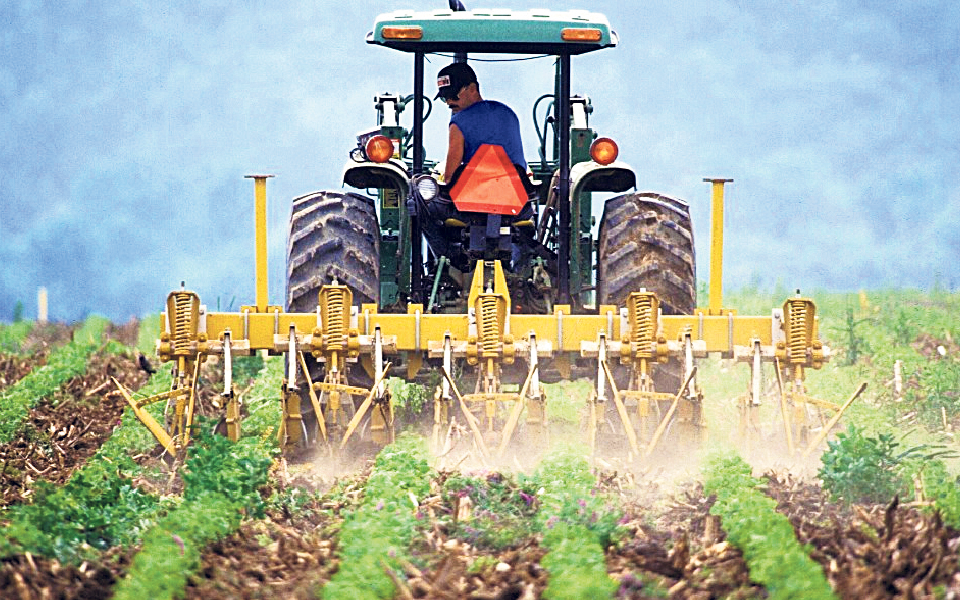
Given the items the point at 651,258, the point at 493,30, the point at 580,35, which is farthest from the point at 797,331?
the point at 493,30

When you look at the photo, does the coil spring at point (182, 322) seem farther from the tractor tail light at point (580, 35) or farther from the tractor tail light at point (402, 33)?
the tractor tail light at point (580, 35)

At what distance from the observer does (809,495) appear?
8422 mm

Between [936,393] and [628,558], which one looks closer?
[628,558]

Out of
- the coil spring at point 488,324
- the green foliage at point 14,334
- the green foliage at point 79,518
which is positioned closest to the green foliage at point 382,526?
the coil spring at point 488,324

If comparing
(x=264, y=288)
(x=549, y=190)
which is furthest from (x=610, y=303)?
(x=264, y=288)

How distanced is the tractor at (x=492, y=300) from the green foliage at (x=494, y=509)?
85 cm

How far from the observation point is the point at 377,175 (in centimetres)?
1082

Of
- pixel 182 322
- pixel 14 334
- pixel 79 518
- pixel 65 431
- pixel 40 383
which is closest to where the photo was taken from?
pixel 79 518

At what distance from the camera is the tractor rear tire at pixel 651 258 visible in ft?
35.1

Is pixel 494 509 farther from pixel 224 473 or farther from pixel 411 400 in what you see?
pixel 411 400

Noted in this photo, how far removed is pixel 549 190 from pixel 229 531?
14.8 ft

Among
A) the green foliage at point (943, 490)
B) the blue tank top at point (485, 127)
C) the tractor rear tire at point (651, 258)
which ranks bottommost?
the green foliage at point (943, 490)

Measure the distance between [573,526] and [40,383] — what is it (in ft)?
27.3

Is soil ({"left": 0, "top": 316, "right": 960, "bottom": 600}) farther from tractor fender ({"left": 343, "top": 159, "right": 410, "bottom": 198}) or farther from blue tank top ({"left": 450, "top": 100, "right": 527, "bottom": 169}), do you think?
blue tank top ({"left": 450, "top": 100, "right": 527, "bottom": 169})
